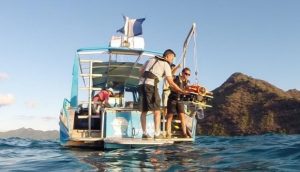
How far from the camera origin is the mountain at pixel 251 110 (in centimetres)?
7400

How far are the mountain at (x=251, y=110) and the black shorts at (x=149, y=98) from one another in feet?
214

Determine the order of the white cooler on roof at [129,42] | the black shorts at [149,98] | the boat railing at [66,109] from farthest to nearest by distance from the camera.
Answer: the white cooler on roof at [129,42]
the boat railing at [66,109]
the black shorts at [149,98]

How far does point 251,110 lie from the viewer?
83125 millimetres

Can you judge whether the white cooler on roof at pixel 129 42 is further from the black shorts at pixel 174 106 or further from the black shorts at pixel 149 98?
the black shorts at pixel 149 98

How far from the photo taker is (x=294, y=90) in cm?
9106

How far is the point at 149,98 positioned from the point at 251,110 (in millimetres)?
77505

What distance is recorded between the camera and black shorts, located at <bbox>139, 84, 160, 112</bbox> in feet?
29.9

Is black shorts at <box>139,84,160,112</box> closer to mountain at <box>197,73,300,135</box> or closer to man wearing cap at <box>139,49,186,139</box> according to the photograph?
man wearing cap at <box>139,49,186,139</box>

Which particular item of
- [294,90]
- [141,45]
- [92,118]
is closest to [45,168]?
[92,118]

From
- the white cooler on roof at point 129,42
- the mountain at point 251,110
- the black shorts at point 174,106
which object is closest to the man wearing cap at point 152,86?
the black shorts at point 174,106

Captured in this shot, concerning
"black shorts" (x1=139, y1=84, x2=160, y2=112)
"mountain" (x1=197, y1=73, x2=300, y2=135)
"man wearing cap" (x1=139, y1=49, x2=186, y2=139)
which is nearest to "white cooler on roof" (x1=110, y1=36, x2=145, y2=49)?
"man wearing cap" (x1=139, y1=49, x2=186, y2=139)

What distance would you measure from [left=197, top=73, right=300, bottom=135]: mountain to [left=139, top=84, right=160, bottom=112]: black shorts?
65076mm

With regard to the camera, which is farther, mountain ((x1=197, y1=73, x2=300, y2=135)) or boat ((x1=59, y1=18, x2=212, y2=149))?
mountain ((x1=197, y1=73, x2=300, y2=135))

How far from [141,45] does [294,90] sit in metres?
85.6
